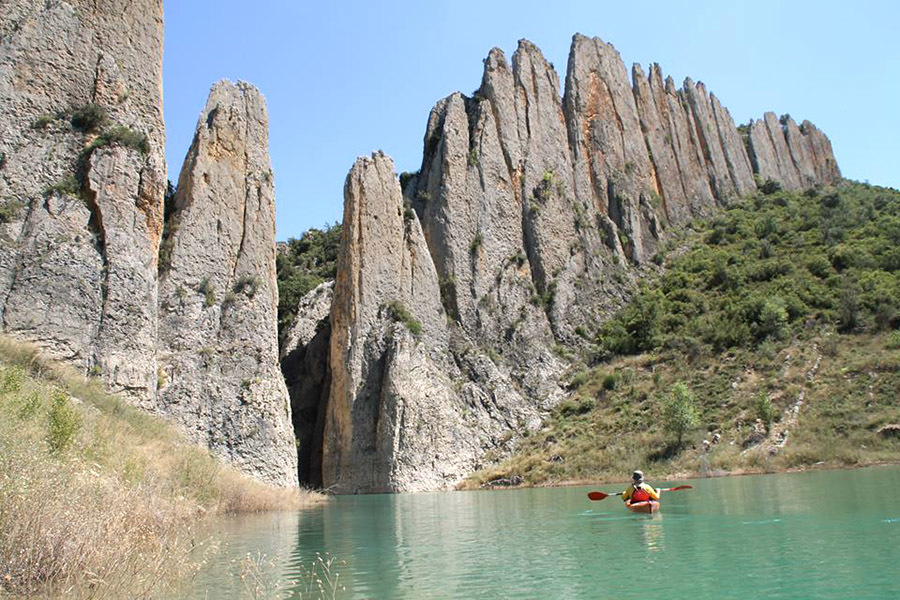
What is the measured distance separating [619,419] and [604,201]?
20210 mm

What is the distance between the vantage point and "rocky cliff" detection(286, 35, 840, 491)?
32.7m

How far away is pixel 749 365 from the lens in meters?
34.9

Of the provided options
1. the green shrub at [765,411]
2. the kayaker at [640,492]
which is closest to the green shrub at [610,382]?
the green shrub at [765,411]

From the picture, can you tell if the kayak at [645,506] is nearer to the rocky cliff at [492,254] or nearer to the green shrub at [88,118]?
the rocky cliff at [492,254]

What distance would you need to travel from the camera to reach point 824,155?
82062 mm

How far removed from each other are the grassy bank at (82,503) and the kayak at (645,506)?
924 cm

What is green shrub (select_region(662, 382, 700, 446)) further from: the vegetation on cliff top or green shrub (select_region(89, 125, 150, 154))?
green shrub (select_region(89, 125, 150, 154))

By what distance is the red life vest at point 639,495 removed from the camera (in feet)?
55.1

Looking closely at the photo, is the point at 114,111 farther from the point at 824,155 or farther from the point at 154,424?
the point at 824,155

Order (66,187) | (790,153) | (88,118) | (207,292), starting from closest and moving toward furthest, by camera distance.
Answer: (66,187) < (88,118) < (207,292) < (790,153)

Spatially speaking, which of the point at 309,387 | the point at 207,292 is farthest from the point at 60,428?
the point at 309,387

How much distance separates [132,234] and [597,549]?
54.2 ft

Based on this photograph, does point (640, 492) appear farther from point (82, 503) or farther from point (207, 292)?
point (207, 292)

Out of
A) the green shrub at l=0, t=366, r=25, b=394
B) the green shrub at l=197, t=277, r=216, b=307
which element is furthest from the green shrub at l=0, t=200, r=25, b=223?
the green shrub at l=0, t=366, r=25, b=394
